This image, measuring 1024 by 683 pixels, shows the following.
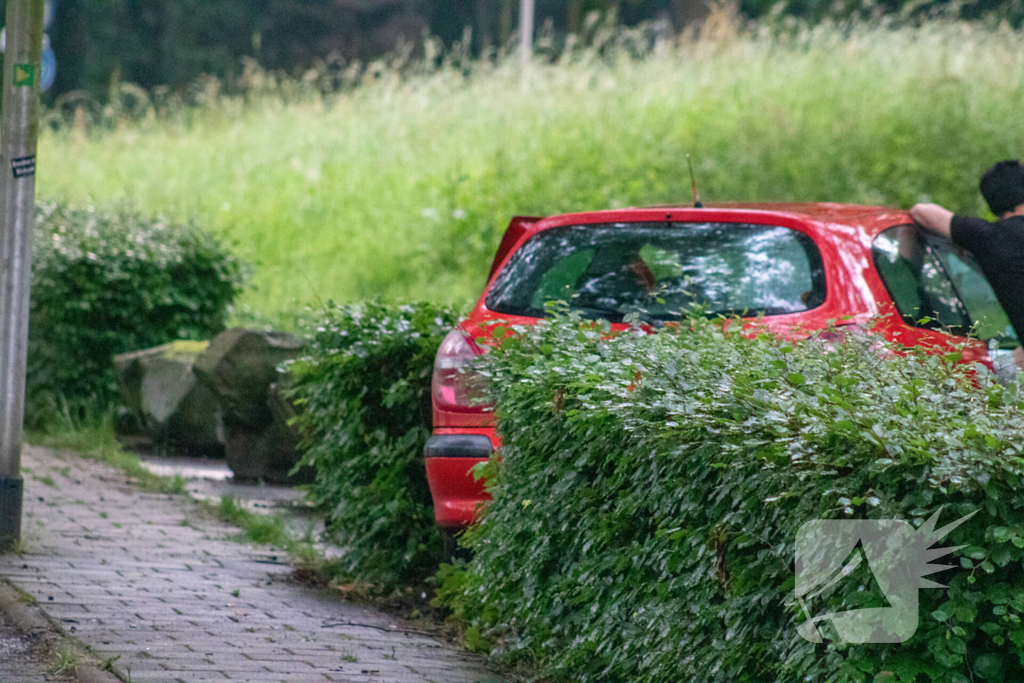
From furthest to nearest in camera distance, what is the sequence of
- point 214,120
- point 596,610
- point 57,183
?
1. point 214,120
2. point 57,183
3. point 596,610

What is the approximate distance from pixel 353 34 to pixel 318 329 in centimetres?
3540

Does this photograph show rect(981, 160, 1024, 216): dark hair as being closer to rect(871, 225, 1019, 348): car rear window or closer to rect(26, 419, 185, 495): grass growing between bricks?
rect(871, 225, 1019, 348): car rear window

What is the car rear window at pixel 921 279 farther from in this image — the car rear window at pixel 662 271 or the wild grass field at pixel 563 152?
the wild grass field at pixel 563 152

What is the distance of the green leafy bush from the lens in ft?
18.3

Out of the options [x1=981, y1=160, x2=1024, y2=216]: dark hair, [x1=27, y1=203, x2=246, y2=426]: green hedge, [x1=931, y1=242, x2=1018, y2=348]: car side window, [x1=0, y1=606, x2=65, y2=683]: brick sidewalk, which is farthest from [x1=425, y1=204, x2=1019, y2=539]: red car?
[x1=27, y1=203, x2=246, y2=426]: green hedge

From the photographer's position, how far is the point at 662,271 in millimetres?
5293

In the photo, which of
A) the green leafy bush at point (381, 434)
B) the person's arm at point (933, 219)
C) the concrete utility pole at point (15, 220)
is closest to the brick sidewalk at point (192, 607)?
the green leafy bush at point (381, 434)

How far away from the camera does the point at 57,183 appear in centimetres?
1534

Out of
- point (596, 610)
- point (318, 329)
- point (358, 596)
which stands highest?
point (318, 329)

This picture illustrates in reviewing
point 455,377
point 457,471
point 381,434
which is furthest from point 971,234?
point 381,434

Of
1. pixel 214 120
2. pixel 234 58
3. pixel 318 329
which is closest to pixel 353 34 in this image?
pixel 234 58

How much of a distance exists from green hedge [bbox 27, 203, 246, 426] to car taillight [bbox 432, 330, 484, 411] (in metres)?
5.94

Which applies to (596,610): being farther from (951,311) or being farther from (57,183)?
(57,183)

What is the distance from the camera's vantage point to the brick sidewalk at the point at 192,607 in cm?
438
